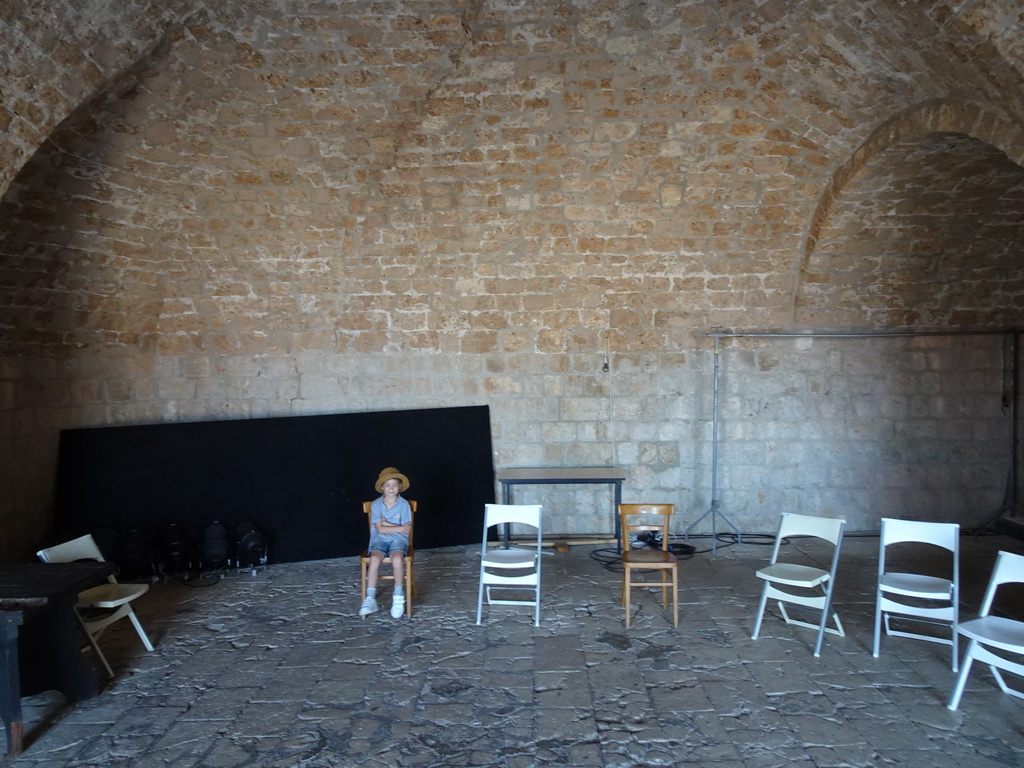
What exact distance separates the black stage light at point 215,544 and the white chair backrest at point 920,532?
490 cm

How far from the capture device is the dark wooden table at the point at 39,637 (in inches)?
123

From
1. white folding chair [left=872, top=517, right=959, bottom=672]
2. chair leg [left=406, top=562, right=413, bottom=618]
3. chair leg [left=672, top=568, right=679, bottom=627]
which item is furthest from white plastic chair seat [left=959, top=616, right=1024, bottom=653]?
chair leg [left=406, top=562, right=413, bottom=618]

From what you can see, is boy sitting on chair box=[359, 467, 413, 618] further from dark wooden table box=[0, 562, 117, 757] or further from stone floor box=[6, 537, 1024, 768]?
dark wooden table box=[0, 562, 117, 757]

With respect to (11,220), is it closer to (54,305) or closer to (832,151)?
(54,305)

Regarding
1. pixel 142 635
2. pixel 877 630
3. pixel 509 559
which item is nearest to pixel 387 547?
pixel 509 559

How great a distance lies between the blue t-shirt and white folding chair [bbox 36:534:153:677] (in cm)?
146

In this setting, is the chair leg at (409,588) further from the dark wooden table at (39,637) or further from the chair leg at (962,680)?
the chair leg at (962,680)

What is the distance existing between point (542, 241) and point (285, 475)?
3.21 meters

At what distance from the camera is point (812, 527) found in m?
4.38

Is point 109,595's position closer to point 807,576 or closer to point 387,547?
point 387,547

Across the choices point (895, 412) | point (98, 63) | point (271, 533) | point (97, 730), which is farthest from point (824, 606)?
point (98, 63)

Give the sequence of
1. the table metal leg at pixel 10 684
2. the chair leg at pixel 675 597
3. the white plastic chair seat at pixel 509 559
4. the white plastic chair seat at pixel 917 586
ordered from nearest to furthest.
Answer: the table metal leg at pixel 10 684, the white plastic chair seat at pixel 917 586, the chair leg at pixel 675 597, the white plastic chair seat at pixel 509 559

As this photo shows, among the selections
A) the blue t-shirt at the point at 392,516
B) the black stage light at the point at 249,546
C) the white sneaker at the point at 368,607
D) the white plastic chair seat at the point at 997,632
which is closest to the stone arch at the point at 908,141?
the white plastic chair seat at the point at 997,632

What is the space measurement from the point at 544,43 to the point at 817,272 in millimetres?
3278
